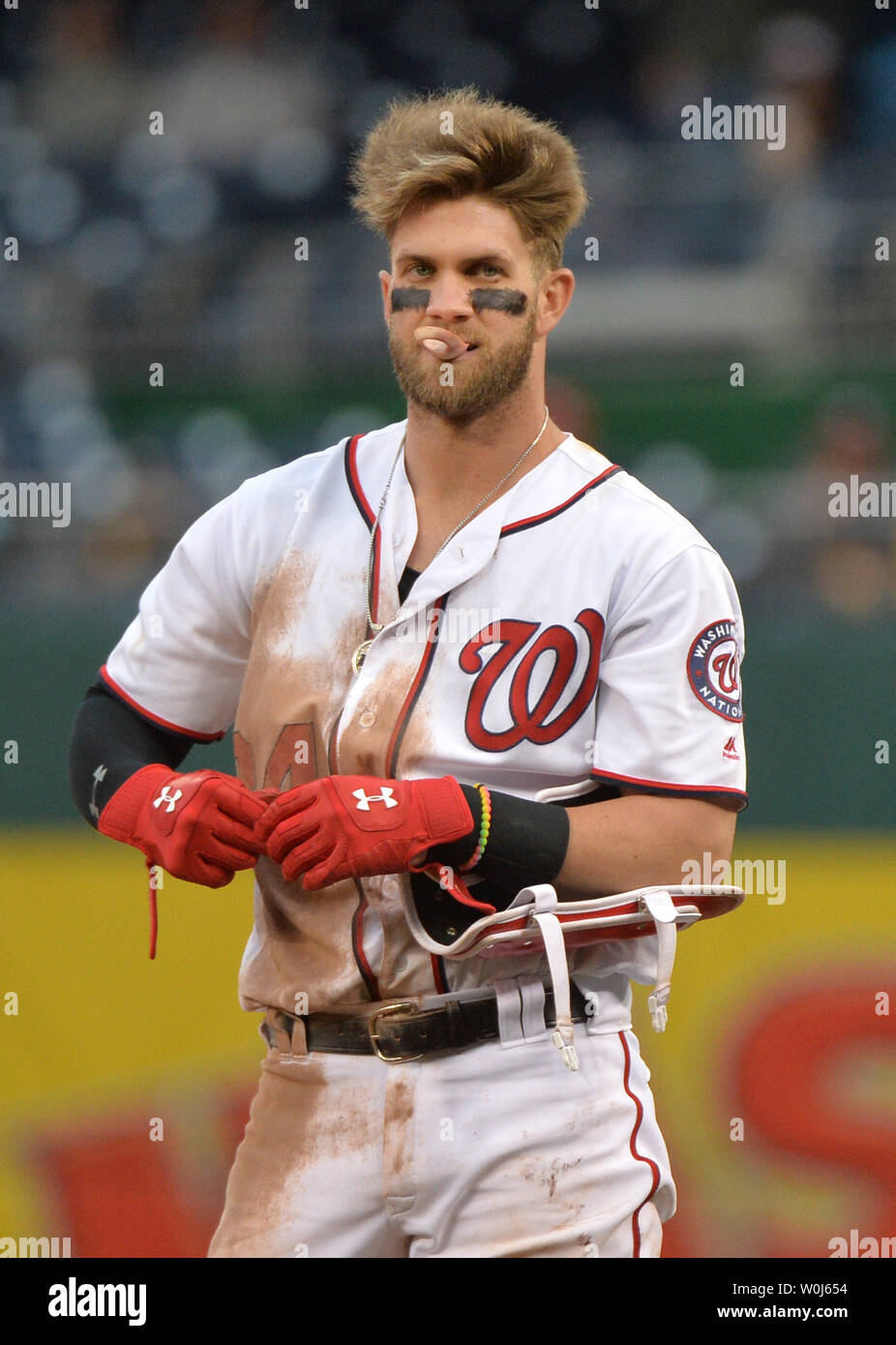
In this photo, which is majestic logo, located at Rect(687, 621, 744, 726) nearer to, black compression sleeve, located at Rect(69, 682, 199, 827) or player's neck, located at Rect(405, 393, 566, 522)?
player's neck, located at Rect(405, 393, 566, 522)

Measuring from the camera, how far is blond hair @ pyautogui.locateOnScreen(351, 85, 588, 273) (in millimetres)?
1983

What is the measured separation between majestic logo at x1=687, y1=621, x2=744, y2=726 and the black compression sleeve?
2.26 feet

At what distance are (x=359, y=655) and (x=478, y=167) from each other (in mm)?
600

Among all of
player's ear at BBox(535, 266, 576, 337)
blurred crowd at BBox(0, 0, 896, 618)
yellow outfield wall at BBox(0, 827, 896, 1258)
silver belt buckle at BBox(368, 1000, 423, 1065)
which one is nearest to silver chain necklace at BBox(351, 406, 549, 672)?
player's ear at BBox(535, 266, 576, 337)

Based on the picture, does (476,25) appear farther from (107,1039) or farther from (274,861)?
(274,861)

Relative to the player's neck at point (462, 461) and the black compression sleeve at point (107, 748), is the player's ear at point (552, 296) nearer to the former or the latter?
the player's neck at point (462, 461)

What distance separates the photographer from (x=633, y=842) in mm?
1930

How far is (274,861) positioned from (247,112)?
407 centimetres

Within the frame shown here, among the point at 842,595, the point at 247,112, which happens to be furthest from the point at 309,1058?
the point at 247,112

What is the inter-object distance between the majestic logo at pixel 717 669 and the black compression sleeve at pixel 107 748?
27.2 inches

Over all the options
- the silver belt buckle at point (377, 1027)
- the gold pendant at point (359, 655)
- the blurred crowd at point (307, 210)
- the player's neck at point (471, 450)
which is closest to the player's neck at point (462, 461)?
the player's neck at point (471, 450)

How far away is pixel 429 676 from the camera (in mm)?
1999

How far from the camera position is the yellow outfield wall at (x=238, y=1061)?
3.47 m

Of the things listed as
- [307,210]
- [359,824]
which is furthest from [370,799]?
[307,210]
